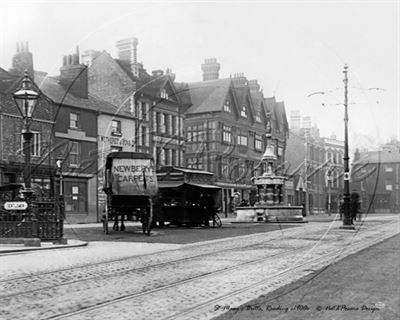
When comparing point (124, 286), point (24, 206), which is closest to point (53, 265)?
point (124, 286)

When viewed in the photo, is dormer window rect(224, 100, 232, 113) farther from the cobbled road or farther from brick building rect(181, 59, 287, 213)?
the cobbled road

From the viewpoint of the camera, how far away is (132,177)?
79.3 feet

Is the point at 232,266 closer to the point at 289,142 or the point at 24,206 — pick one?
the point at 24,206

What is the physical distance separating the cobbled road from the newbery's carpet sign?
8.22 meters

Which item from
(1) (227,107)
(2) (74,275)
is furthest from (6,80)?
(2) (74,275)

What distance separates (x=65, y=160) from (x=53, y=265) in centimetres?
2842

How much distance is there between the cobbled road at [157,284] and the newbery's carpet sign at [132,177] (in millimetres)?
8222

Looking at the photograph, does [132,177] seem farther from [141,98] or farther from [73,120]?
[141,98]

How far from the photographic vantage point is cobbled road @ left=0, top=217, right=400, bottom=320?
770cm

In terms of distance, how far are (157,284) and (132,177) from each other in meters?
14.5

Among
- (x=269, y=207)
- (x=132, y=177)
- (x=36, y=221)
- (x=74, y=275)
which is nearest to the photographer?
(x=74, y=275)

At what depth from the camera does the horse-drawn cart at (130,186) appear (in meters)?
23.9

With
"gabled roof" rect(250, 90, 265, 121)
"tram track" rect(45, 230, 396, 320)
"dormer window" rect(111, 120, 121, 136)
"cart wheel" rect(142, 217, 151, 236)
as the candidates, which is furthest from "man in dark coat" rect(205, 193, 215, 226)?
"gabled roof" rect(250, 90, 265, 121)

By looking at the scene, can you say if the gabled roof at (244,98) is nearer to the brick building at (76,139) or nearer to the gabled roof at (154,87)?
the gabled roof at (154,87)
